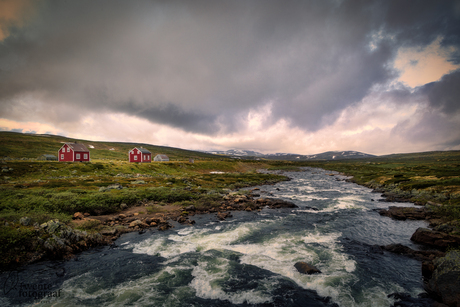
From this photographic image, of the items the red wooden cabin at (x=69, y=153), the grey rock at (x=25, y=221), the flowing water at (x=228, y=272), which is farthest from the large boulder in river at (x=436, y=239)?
the red wooden cabin at (x=69, y=153)

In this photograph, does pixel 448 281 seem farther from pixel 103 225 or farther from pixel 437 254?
pixel 103 225

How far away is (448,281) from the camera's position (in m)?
10.8

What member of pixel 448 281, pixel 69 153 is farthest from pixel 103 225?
pixel 69 153

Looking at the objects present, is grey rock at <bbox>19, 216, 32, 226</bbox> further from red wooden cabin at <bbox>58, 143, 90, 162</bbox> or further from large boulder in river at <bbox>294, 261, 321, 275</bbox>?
red wooden cabin at <bbox>58, 143, 90, 162</bbox>

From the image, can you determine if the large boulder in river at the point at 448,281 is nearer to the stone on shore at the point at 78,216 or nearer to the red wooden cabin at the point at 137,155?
the stone on shore at the point at 78,216

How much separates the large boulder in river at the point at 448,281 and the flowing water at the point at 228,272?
3.96 feet

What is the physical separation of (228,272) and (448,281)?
13284mm

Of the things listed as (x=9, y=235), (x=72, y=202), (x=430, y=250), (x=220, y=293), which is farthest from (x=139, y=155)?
(x=430, y=250)

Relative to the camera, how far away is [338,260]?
15.6 meters

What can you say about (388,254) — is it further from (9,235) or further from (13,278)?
(9,235)

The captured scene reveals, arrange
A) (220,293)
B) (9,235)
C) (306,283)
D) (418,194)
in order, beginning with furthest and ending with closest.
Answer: (418,194), (9,235), (306,283), (220,293)

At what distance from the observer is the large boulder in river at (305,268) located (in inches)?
543

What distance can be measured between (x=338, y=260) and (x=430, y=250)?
341 inches

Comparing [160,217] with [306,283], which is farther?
[160,217]
